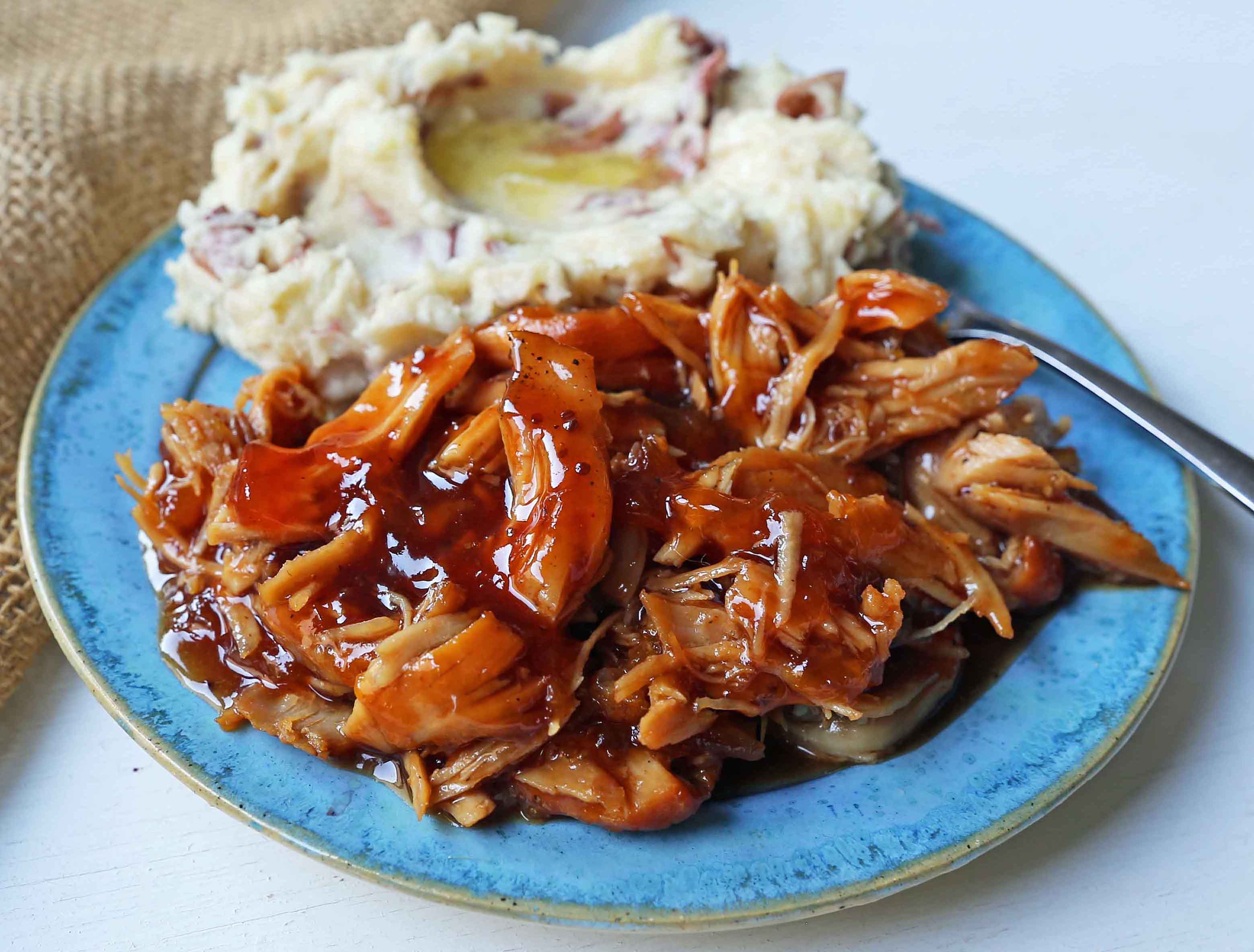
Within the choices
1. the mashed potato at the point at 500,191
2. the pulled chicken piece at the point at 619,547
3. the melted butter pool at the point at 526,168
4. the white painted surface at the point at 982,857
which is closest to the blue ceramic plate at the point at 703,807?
the pulled chicken piece at the point at 619,547

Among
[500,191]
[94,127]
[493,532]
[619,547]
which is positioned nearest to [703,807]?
[619,547]

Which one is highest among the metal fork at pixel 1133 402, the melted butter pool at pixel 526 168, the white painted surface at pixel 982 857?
the metal fork at pixel 1133 402

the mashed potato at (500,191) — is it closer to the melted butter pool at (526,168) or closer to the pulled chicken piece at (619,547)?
the melted butter pool at (526,168)

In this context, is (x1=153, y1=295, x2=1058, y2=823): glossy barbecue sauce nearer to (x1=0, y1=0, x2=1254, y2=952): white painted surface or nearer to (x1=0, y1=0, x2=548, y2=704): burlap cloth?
(x1=0, y1=0, x2=1254, y2=952): white painted surface

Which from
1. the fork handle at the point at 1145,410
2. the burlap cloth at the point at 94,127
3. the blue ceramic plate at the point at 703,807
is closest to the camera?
the blue ceramic plate at the point at 703,807

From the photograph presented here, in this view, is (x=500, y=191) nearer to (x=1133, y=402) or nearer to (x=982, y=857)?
(x=1133, y=402)

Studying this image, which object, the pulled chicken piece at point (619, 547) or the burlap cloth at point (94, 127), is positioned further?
the burlap cloth at point (94, 127)
